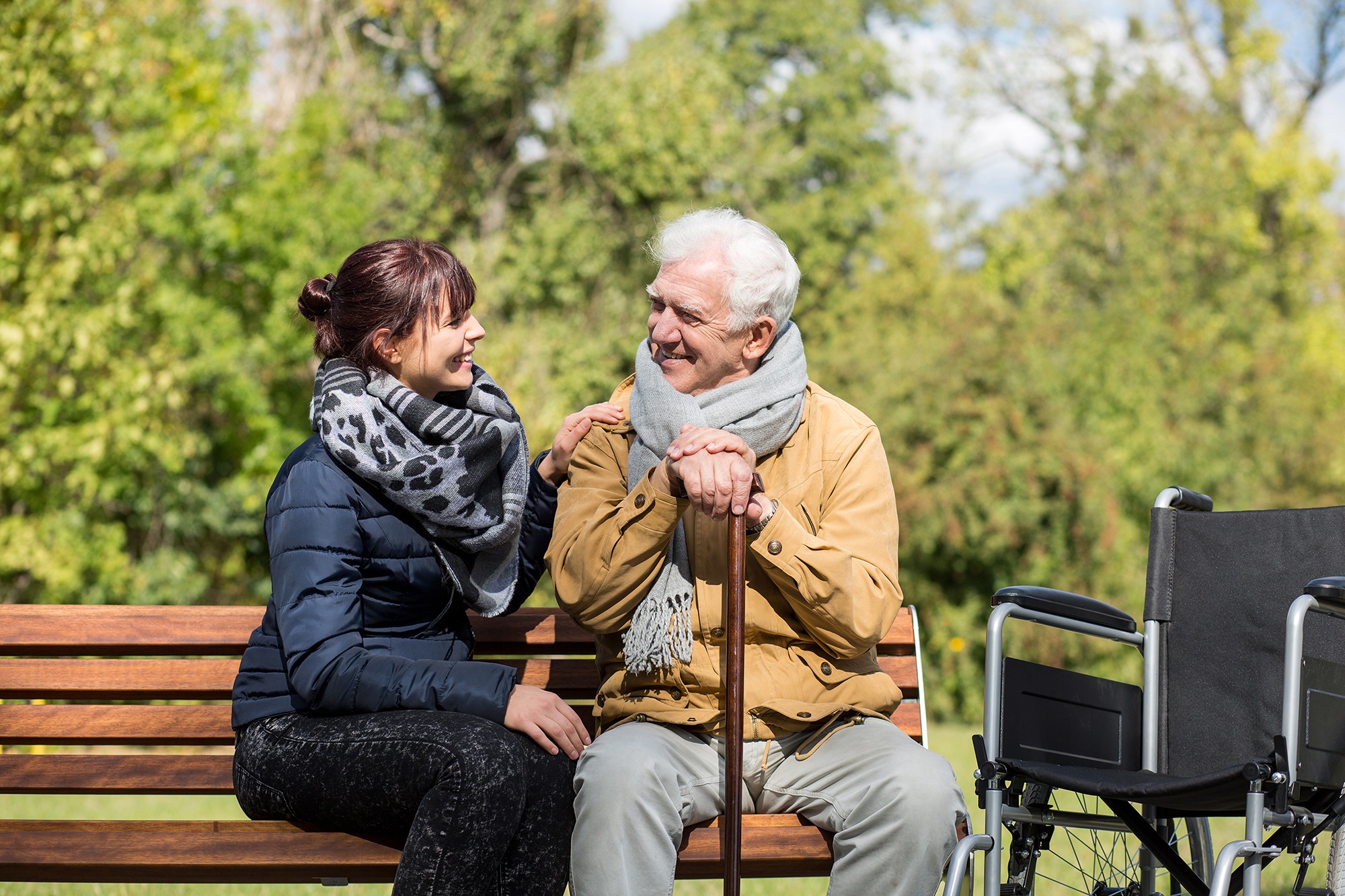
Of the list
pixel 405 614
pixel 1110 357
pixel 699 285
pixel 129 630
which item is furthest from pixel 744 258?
pixel 1110 357

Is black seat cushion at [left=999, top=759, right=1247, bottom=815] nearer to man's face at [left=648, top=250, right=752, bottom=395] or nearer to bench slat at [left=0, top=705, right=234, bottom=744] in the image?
man's face at [left=648, top=250, right=752, bottom=395]

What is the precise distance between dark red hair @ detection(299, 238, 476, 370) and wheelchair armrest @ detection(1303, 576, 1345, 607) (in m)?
1.69

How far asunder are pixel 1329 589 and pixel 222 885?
2.98 metres

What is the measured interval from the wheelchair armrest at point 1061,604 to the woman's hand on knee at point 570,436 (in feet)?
2.90

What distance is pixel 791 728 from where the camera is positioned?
241cm

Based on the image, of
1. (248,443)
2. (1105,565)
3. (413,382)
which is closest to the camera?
(413,382)

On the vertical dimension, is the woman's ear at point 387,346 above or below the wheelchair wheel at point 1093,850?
above

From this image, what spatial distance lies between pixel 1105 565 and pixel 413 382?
8.10 metres

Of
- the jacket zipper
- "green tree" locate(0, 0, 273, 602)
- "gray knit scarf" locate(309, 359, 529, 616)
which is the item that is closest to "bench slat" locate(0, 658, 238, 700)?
"gray knit scarf" locate(309, 359, 529, 616)

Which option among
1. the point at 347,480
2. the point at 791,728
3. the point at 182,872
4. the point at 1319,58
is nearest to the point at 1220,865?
the point at 791,728

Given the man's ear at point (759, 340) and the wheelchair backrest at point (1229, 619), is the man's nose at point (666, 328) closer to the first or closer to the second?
the man's ear at point (759, 340)

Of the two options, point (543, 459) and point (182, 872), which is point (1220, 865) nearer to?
point (543, 459)

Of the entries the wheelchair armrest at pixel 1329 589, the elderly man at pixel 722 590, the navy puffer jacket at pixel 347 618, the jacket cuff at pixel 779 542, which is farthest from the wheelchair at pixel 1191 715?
the navy puffer jacket at pixel 347 618

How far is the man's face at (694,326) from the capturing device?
102 inches
